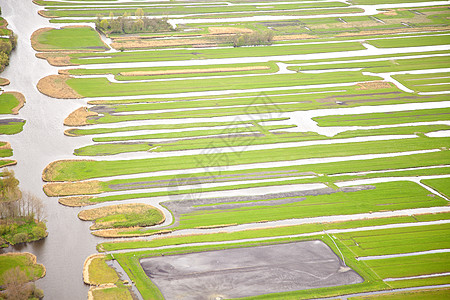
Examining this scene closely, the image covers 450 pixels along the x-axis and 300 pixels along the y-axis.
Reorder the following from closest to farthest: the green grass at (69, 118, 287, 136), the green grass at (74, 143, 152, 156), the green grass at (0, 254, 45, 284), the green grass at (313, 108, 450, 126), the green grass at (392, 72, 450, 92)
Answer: the green grass at (0, 254, 45, 284), the green grass at (74, 143, 152, 156), the green grass at (69, 118, 287, 136), the green grass at (313, 108, 450, 126), the green grass at (392, 72, 450, 92)

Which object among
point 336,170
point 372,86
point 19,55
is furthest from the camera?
point 19,55

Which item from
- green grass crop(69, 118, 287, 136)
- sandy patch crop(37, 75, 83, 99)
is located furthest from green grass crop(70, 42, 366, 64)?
green grass crop(69, 118, 287, 136)

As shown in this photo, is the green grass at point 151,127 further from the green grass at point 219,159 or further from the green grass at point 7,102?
the green grass at point 7,102

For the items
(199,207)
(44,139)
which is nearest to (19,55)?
(44,139)

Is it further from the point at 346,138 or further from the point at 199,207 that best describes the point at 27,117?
the point at 346,138

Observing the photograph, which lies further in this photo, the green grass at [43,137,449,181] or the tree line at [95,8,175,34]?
the tree line at [95,8,175,34]

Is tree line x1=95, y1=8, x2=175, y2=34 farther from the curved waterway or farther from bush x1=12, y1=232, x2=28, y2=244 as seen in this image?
bush x1=12, y1=232, x2=28, y2=244
